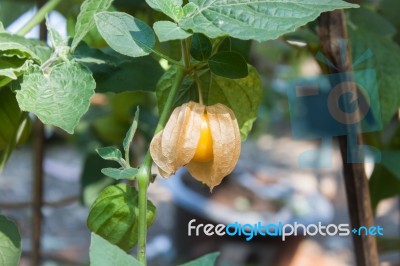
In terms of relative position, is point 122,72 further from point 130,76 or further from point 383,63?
point 383,63

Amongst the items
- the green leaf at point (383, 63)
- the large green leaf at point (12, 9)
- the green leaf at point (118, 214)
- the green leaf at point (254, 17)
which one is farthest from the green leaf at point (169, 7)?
the large green leaf at point (12, 9)

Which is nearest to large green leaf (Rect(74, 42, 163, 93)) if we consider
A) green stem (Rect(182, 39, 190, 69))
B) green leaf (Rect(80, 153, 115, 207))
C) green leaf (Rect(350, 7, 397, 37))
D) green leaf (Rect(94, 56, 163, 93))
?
green leaf (Rect(94, 56, 163, 93))

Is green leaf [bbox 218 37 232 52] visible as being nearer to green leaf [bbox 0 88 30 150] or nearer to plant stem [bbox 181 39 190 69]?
plant stem [bbox 181 39 190 69]

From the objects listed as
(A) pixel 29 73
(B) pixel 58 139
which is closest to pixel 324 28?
(A) pixel 29 73

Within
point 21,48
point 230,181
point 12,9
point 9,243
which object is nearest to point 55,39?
point 21,48

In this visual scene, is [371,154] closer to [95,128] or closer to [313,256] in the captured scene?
[95,128]

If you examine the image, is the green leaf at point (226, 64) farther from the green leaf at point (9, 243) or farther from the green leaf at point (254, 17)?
the green leaf at point (9, 243)
